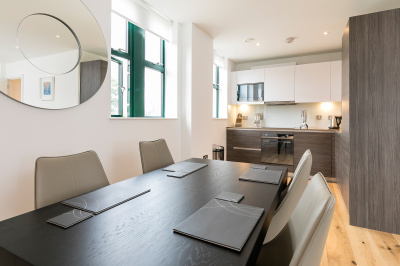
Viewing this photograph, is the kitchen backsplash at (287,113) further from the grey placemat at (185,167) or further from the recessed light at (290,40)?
the grey placemat at (185,167)

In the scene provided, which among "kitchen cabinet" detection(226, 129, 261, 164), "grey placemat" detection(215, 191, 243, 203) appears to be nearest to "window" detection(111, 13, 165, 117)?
"grey placemat" detection(215, 191, 243, 203)

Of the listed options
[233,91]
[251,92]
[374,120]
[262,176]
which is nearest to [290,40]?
[251,92]

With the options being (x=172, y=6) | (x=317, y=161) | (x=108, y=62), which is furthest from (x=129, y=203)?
(x=317, y=161)

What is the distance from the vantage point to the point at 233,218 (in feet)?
3.00

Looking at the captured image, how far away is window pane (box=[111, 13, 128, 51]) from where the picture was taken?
8.25 feet

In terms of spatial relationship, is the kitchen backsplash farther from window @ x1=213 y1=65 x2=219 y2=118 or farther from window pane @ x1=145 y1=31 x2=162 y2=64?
window pane @ x1=145 y1=31 x2=162 y2=64

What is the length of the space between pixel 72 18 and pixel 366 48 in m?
2.81

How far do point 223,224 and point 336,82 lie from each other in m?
4.40

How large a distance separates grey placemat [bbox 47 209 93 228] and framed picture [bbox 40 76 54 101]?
44.3 inches

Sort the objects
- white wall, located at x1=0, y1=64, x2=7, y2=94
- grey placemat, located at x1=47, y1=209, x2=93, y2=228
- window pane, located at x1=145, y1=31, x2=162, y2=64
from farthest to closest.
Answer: window pane, located at x1=145, y1=31, x2=162, y2=64 → white wall, located at x1=0, y1=64, x2=7, y2=94 → grey placemat, located at x1=47, y1=209, x2=93, y2=228

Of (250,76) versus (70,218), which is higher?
(250,76)

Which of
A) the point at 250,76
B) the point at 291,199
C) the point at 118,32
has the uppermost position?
the point at 250,76

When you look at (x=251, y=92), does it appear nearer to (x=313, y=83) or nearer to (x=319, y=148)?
(x=313, y=83)

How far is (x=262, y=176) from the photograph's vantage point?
61.9 inches
